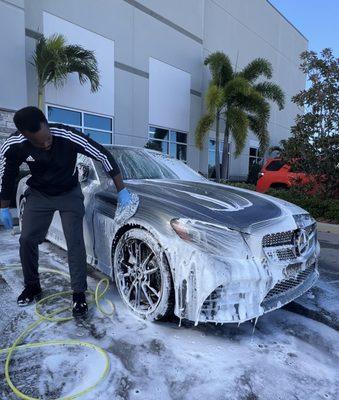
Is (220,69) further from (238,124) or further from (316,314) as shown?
(316,314)

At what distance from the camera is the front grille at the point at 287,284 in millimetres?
2850

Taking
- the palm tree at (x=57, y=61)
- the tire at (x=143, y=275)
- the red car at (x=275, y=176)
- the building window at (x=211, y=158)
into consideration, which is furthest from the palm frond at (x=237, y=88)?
the tire at (x=143, y=275)

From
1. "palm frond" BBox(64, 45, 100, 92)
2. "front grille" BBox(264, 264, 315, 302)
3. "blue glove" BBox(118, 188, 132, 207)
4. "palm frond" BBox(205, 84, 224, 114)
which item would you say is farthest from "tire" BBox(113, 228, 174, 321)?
"palm frond" BBox(205, 84, 224, 114)

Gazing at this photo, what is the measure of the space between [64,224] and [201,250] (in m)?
1.32

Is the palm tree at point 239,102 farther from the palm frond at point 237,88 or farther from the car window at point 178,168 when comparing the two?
the car window at point 178,168

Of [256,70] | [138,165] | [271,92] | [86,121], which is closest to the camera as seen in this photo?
[138,165]

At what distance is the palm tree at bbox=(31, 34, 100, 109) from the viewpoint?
9.99 metres

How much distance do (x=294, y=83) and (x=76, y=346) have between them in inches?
1189

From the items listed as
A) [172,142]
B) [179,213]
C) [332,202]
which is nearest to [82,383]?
[179,213]

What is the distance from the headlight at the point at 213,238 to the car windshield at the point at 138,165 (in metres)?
1.43

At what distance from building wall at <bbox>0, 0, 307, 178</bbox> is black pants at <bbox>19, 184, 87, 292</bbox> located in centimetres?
763

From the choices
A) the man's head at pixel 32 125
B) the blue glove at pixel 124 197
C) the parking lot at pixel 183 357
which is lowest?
the parking lot at pixel 183 357

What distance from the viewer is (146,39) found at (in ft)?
49.4

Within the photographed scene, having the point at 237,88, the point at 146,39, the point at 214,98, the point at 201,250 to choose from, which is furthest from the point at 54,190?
the point at 237,88
